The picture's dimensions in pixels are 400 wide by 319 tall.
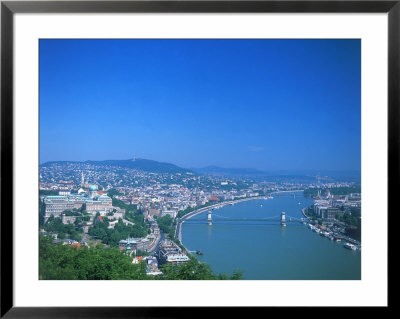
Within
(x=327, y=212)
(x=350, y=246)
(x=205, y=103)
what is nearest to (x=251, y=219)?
(x=327, y=212)

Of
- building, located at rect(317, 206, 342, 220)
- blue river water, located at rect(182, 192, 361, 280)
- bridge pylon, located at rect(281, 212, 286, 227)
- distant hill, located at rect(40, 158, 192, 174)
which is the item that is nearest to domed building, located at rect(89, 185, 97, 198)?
distant hill, located at rect(40, 158, 192, 174)

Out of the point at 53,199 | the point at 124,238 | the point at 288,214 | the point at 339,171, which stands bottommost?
the point at 124,238

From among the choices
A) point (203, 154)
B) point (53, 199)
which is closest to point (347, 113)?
point (203, 154)

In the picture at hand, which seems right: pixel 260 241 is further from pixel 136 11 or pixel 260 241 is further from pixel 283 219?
pixel 136 11

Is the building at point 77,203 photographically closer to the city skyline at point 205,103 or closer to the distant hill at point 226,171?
the city skyline at point 205,103

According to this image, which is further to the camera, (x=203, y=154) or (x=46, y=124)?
(x=203, y=154)

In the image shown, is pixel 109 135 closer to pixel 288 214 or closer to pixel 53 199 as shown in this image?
pixel 53 199
